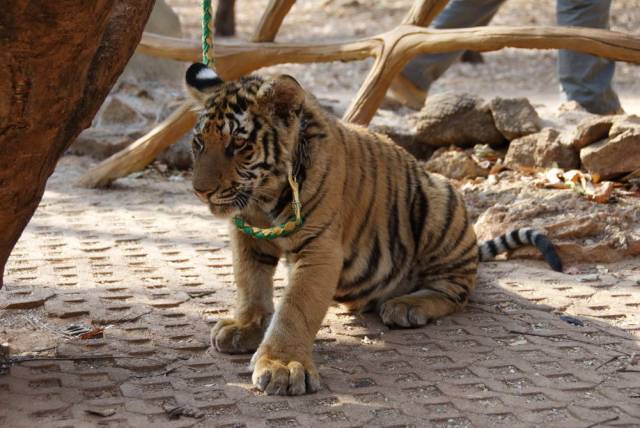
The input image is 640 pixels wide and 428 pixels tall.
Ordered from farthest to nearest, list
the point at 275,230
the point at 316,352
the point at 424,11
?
the point at 424,11 < the point at 316,352 < the point at 275,230

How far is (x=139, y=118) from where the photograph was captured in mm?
8398

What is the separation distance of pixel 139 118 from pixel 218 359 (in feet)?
16.8

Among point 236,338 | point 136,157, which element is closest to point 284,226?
point 236,338

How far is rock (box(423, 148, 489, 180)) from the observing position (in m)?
6.75

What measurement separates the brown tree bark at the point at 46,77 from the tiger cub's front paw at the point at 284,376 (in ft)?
3.26

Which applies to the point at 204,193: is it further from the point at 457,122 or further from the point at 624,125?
the point at 457,122

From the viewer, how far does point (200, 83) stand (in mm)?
3670

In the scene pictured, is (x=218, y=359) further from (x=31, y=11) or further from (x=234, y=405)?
(x=31, y=11)

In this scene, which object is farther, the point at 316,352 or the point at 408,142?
the point at 408,142

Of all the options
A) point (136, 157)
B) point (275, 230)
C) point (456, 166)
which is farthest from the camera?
point (136, 157)

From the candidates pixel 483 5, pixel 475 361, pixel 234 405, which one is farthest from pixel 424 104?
pixel 234 405

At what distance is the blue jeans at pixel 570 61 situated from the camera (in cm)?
693

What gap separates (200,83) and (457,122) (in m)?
3.70

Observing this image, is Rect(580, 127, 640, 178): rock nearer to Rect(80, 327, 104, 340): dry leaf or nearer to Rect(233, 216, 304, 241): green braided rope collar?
Rect(233, 216, 304, 241): green braided rope collar
